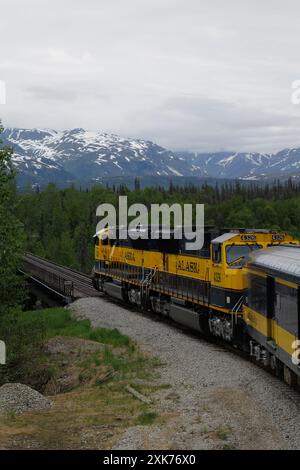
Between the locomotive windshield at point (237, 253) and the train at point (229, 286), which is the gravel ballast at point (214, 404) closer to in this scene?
the train at point (229, 286)

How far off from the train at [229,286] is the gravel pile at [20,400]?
22.6 feet

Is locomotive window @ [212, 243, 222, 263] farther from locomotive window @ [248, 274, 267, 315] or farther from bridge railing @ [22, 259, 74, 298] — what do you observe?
bridge railing @ [22, 259, 74, 298]

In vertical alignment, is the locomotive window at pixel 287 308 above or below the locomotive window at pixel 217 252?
below

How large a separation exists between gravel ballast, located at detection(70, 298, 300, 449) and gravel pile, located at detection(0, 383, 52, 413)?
3.33 metres

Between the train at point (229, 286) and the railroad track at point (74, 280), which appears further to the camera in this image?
the railroad track at point (74, 280)

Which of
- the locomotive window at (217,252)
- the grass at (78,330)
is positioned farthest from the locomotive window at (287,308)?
the grass at (78,330)

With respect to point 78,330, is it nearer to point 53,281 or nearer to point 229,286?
point 229,286

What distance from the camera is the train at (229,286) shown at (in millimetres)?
17047

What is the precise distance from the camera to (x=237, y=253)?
2381 cm

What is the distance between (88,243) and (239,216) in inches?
1414

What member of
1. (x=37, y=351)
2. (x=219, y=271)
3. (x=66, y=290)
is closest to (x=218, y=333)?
(x=219, y=271)

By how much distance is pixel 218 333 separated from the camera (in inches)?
984

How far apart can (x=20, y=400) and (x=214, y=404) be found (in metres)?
5.69

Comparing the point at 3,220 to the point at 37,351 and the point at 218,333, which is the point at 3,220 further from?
the point at 218,333
